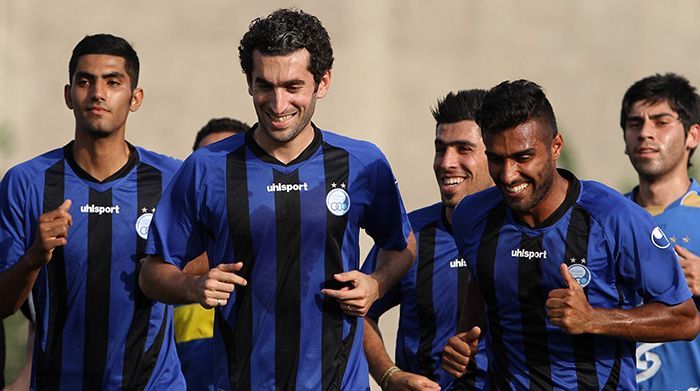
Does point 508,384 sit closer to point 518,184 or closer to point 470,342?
point 470,342

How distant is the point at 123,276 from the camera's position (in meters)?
6.44

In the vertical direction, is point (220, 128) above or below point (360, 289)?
above

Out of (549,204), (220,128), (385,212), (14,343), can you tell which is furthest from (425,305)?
(14,343)

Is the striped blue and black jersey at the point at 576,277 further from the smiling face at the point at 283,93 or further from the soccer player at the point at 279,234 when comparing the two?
the smiling face at the point at 283,93

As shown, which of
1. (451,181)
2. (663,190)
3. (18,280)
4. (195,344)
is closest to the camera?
(18,280)

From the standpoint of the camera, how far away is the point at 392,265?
5844 mm

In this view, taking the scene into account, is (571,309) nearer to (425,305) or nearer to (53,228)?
(425,305)

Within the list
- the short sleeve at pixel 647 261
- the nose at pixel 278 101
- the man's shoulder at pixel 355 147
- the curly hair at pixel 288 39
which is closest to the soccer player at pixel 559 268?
the short sleeve at pixel 647 261

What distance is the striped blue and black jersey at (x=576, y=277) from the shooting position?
5.50 meters

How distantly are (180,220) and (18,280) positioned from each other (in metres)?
1.03

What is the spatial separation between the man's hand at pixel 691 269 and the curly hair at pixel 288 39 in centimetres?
220

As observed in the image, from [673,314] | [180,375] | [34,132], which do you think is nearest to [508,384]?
[673,314]

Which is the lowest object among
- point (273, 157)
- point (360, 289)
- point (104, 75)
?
point (360, 289)

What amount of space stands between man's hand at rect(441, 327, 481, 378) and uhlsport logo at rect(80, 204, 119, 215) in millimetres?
1733
